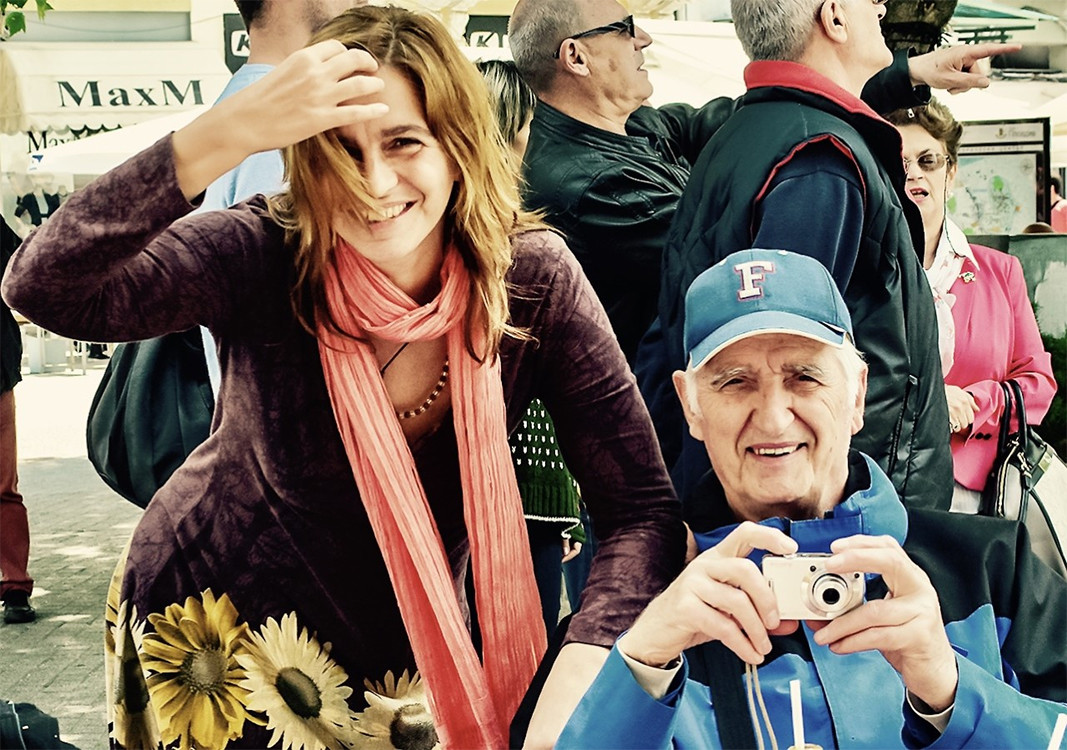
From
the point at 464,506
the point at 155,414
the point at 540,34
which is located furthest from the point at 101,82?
the point at 464,506

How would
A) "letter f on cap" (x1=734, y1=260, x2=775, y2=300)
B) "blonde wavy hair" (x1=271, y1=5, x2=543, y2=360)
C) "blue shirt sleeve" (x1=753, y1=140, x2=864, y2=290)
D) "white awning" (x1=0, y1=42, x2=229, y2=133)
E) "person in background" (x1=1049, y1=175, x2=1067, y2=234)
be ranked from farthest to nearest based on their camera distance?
"person in background" (x1=1049, y1=175, x2=1067, y2=234) < "white awning" (x1=0, y1=42, x2=229, y2=133) < "blue shirt sleeve" (x1=753, y1=140, x2=864, y2=290) < "letter f on cap" (x1=734, y1=260, x2=775, y2=300) < "blonde wavy hair" (x1=271, y1=5, x2=543, y2=360)

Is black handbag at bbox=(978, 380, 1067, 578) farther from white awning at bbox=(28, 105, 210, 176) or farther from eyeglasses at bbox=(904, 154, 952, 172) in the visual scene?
white awning at bbox=(28, 105, 210, 176)

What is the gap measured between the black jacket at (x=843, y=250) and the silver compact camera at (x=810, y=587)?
312 mm

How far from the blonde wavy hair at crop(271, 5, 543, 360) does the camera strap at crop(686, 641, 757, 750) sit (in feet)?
1.65

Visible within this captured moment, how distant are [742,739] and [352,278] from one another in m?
0.80

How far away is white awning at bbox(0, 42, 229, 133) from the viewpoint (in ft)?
7.09

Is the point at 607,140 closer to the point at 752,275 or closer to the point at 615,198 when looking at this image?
the point at 615,198

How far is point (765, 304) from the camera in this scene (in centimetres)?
179

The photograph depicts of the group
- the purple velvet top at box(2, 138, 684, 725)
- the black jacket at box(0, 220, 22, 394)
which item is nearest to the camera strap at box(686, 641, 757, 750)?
the purple velvet top at box(2, 138, 684, 725)

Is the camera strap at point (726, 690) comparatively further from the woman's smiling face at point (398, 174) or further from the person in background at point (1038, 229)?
the person in background at point (1038, 229)

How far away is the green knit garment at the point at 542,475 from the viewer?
1.97 metres

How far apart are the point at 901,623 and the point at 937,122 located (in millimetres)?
1081

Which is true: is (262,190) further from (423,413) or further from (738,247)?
(738,247)

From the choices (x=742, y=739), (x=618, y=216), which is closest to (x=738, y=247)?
(x=618, y=216)
